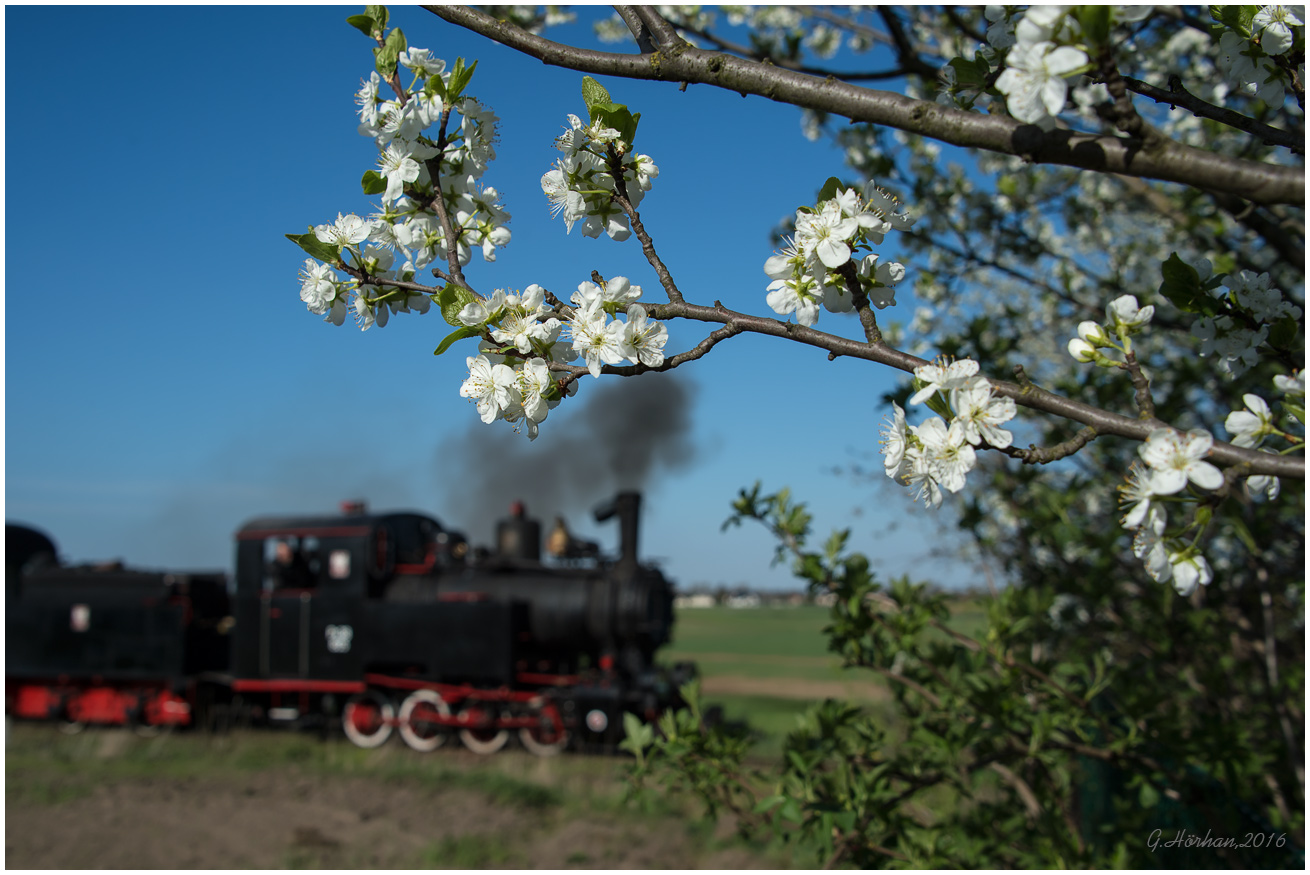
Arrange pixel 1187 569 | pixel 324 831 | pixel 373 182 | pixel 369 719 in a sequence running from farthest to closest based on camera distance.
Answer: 1. pixel 369 719
2. pixel 324 831
3. pixel 373 182
4. pixel 1187 569

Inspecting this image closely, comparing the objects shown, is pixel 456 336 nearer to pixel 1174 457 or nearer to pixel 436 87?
pixel 436 87

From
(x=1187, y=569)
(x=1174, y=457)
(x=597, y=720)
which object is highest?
(x=1174, y=457)

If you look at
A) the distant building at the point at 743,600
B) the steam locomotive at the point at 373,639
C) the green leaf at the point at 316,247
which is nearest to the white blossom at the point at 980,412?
the green leaf at the point at 316,247

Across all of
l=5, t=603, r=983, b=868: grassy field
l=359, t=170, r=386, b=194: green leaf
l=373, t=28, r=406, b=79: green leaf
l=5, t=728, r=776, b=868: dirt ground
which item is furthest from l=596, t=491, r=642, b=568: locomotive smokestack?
l=373, t=28, r=406, b=79: green leaf

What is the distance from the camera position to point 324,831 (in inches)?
262

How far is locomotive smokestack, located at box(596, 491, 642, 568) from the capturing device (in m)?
10.9

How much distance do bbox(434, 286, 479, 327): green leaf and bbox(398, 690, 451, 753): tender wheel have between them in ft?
30.6

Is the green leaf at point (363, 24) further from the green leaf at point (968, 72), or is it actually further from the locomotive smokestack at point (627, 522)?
the locomotive smokestack at point (627, 522)

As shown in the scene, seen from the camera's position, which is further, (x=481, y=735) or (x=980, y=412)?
(x=481, y=735)

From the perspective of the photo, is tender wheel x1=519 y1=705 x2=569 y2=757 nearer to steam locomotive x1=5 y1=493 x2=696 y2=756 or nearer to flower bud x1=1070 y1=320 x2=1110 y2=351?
steam locomotive x1=5 y1=493 x2=696 y2=756

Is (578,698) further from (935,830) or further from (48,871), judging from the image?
(935,830)

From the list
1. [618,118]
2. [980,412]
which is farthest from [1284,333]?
[618,118]

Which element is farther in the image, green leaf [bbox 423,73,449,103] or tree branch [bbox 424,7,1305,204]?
green leaf [bbox 423,73,449,103]

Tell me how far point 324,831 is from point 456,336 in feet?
21.1
